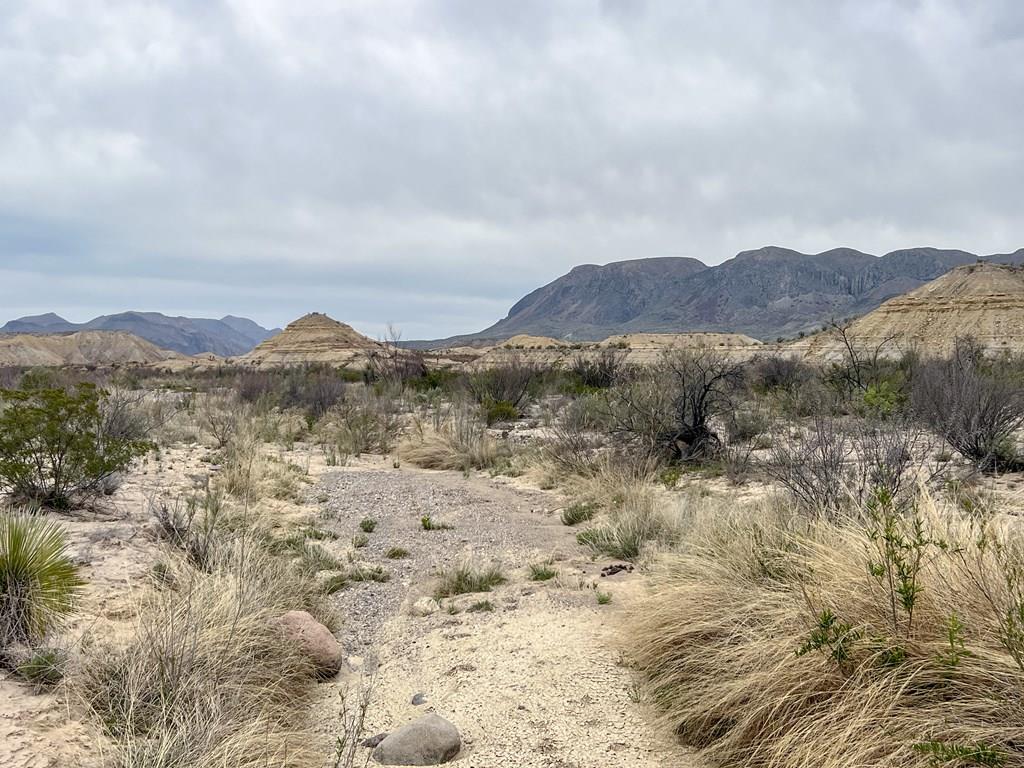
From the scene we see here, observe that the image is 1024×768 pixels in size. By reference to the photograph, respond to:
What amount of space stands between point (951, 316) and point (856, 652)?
43.4 metres

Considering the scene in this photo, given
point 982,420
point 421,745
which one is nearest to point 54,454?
point 421,745

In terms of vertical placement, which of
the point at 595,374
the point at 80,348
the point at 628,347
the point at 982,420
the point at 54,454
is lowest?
the point at 54,454

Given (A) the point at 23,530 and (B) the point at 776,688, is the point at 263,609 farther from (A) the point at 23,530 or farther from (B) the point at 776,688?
(B) the point at 776,688

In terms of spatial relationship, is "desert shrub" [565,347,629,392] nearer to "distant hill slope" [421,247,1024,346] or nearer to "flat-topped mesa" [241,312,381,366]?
"flat-topped mesa" [241,312,381,366]

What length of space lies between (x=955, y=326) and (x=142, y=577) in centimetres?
4308

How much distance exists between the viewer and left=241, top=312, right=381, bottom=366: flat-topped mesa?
6238 cm

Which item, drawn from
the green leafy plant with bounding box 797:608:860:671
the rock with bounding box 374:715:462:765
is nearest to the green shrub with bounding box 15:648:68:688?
the rock with bounding box 374:715:462:765

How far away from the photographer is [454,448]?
13.3m

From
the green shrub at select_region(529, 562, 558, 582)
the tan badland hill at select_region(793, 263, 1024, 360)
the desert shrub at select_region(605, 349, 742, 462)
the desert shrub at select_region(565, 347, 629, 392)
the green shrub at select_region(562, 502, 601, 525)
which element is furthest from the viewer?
the tan badland hill at select_region(793, 263, 1024, 360)

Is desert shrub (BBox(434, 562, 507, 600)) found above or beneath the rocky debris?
beneath

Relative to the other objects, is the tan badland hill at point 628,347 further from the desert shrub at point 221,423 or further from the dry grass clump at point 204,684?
the dry grass clump at point 204,684

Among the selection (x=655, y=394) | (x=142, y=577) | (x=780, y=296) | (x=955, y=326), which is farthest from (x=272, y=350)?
(x=780, y=296)

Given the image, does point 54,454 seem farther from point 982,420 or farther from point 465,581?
point 982,420

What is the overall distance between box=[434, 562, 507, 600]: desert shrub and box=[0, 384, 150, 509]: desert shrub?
4.08m
